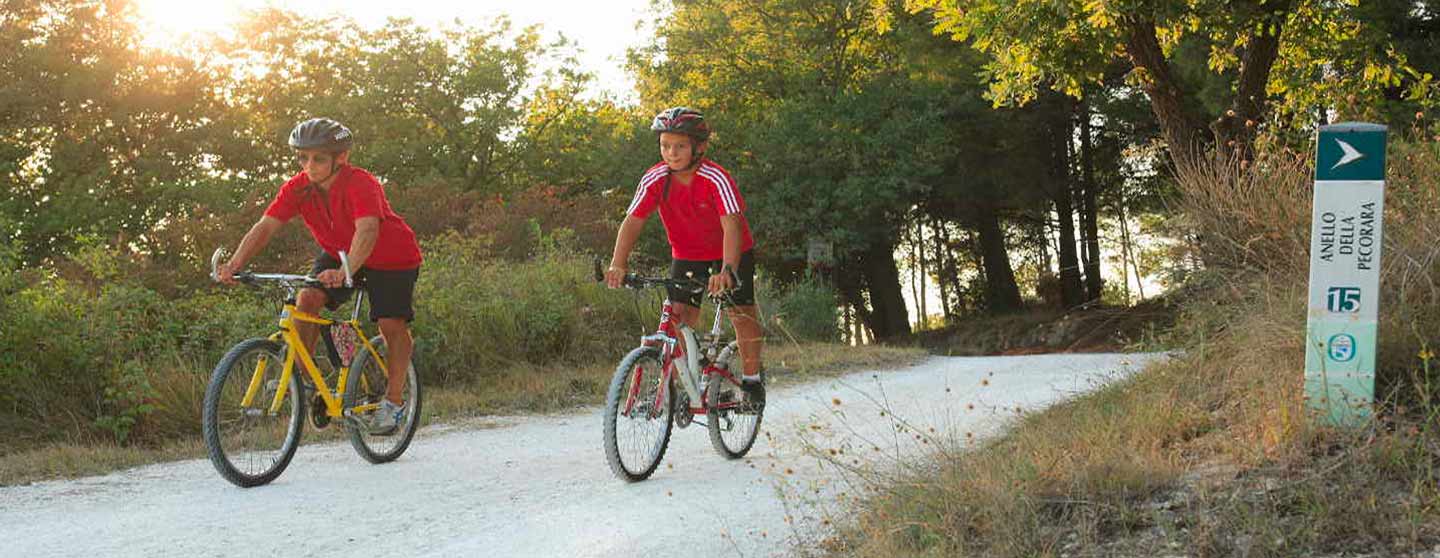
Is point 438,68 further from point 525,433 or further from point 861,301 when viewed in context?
point 525,433

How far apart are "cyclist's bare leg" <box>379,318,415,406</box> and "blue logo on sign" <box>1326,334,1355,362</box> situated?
15.4 feet

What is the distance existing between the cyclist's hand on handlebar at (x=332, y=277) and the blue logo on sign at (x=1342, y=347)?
457 centimetres

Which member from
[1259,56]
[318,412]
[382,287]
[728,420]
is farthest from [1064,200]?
[318,412]

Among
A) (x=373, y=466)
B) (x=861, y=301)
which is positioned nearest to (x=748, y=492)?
(x=373, y=466)

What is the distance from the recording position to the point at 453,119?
39688mm

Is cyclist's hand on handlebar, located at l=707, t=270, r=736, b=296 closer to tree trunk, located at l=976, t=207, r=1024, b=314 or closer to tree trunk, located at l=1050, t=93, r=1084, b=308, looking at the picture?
tree trunk, located at l=1050, t=93, r=1084, b=308

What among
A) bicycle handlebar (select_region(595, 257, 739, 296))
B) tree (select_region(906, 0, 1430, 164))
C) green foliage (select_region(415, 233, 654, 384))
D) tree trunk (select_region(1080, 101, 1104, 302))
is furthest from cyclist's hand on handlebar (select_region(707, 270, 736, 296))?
tree trunk (select_region(1080, 101, 1104, 302))

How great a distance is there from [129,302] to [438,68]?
29752mm

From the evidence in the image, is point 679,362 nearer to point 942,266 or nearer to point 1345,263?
point 1345,263

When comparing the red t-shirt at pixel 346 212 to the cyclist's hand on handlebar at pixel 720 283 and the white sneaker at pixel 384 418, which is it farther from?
the cyclist's hand on handlebar at pixel 720 283

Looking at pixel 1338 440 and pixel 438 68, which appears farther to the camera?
pixel 438 68

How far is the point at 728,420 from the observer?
770cm

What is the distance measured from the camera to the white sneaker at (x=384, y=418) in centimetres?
774

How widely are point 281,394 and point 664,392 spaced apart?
76.9 inches
